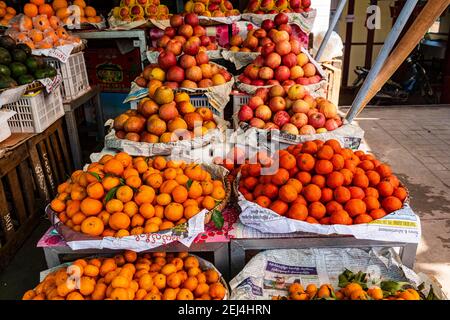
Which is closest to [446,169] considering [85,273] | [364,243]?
[364,243]

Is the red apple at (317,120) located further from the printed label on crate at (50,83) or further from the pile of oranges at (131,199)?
the printed label on crate at (50,83)

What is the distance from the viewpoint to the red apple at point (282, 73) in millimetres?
3408

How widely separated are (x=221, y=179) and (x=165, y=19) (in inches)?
126

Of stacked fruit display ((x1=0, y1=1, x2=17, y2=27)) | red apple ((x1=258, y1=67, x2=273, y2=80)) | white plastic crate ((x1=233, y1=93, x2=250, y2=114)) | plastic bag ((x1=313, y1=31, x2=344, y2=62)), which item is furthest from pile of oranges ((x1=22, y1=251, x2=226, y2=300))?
plastic bag ((x1=313, y1=31, x2=344, y2=62))

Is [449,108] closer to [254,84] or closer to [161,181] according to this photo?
[254,84]

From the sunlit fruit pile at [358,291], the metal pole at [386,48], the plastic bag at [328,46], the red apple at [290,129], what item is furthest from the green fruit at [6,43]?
the plastic bag at [328,46]

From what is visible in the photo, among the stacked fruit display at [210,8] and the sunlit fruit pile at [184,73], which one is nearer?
the sunlit fruit pile at [184,73]

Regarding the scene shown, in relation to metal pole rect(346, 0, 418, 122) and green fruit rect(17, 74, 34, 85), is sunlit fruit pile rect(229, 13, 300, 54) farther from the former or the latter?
green fruit rect(17, 74, 34, 85)

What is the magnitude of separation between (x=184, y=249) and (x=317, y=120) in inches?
56.2

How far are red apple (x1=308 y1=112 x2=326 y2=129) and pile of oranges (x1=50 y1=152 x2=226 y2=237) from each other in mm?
1035

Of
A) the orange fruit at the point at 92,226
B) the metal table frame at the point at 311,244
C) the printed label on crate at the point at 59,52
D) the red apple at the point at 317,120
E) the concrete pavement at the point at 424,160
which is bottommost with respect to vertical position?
the concrete pavement at the point at 424,160

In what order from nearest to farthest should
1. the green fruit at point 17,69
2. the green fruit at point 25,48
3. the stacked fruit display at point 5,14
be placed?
1. the green fruit at point 17,69
2. the green fruit at point 25,48
3. the stacked fruit display at point 5,14

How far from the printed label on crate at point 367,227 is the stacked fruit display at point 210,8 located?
3.29 meters

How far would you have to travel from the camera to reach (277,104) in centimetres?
304
